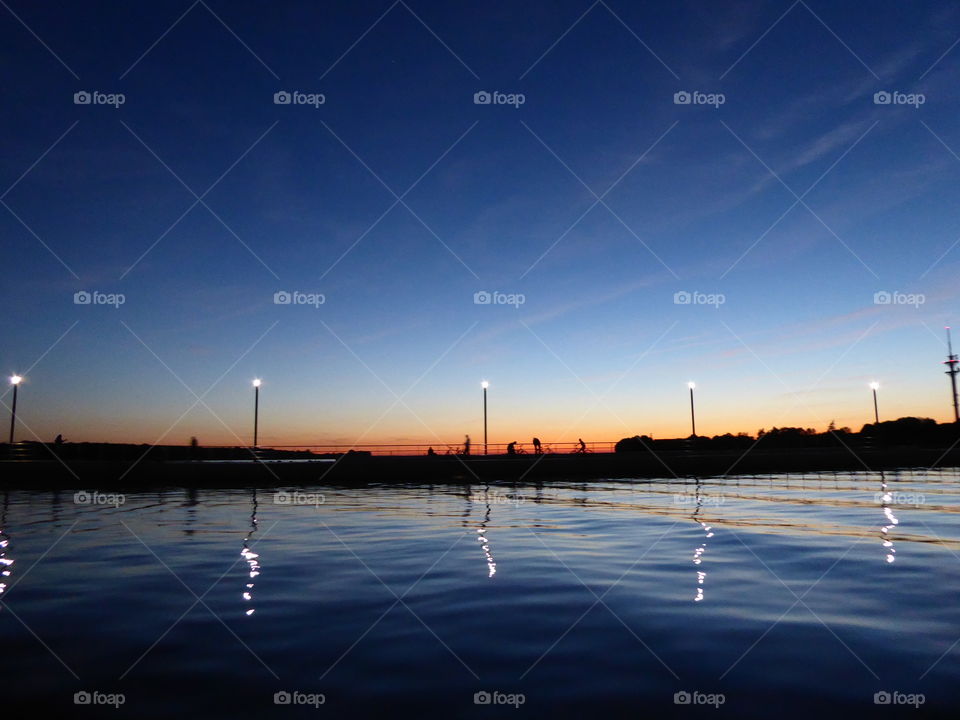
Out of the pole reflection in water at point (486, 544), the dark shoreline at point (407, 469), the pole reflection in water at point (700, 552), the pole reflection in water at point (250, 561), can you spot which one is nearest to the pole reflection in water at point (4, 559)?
the pole reflection in water at point (250, 561)

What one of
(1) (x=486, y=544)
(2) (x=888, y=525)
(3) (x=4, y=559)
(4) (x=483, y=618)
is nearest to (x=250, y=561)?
(3) (x=4, y=559)

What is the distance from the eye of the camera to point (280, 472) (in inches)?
1148

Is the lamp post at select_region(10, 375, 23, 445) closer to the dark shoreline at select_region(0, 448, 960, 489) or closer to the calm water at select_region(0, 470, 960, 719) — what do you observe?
the dark shoreline at select_region(0, 448, 960, 489)

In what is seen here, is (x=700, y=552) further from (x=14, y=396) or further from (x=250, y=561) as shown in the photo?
(x=14, y=396)

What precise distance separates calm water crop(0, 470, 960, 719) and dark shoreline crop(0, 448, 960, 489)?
15465mm

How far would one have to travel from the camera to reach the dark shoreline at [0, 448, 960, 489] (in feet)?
86.1

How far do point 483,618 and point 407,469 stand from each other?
2545 cm

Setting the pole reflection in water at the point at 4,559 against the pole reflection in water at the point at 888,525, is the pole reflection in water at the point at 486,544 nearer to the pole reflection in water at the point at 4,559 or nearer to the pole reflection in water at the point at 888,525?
the pole reflection in water at the point at 888,525

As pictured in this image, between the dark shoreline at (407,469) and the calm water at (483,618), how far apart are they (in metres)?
15.5

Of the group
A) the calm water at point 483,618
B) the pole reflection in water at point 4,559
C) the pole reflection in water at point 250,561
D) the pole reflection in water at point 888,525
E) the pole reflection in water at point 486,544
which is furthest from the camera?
the pole reflection in water at point 888,525

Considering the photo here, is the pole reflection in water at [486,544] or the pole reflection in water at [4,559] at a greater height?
the pole reflection in water at [4,559]

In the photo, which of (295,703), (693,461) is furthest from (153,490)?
(693,461)

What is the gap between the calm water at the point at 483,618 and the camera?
13.4ft

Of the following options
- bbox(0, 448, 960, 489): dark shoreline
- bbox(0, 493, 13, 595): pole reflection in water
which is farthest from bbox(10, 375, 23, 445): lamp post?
bbox(0, 493, 13, 595): pole reflection in water
